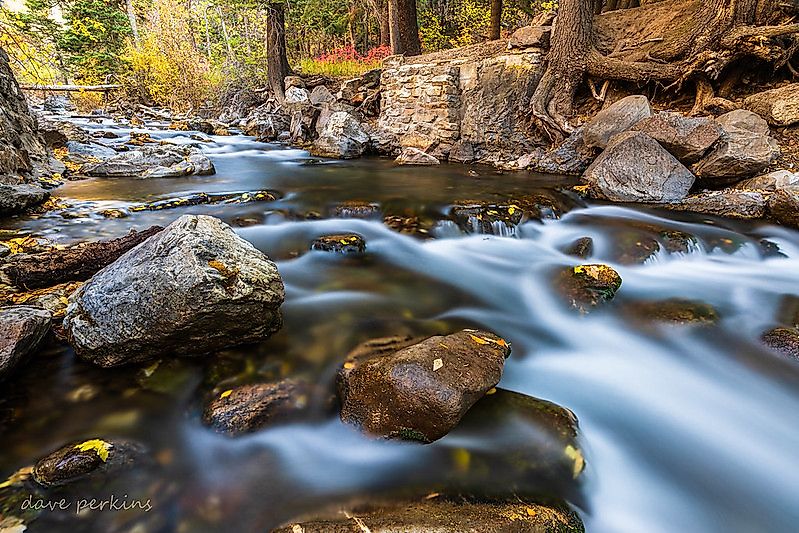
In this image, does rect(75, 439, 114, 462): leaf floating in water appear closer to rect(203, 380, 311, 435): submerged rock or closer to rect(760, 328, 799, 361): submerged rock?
rect(203, 380, 311, 435): submerged rock

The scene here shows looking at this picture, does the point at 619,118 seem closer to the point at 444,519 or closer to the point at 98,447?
the point at 444,519

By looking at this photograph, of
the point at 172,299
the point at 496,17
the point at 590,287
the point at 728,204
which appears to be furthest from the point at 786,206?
the point at 496,17

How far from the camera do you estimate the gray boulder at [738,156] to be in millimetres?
5230

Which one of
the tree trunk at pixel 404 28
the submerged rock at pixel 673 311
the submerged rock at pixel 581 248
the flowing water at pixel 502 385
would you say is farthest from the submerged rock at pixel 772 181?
the tree trunk at pixel 404 28

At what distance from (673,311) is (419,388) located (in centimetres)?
231

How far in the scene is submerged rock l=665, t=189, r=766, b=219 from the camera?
484 cm

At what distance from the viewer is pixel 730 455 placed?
6.84 ft

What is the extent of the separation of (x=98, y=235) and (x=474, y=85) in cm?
748

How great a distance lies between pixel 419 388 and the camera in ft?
6.20

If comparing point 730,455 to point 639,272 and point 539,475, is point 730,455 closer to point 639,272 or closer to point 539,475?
point 539,475

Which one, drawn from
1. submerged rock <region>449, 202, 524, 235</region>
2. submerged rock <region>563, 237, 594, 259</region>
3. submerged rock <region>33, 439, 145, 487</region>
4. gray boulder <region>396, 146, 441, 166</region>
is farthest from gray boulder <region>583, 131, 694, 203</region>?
submerged rock <region>33, 439, 145, 487</region>

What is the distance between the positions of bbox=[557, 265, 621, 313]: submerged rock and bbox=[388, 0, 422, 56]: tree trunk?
9712 mm

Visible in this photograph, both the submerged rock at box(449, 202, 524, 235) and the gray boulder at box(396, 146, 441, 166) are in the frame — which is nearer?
the submerged rock at box(449, 202, 524, 235)

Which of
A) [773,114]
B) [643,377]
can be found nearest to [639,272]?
[643,377]
